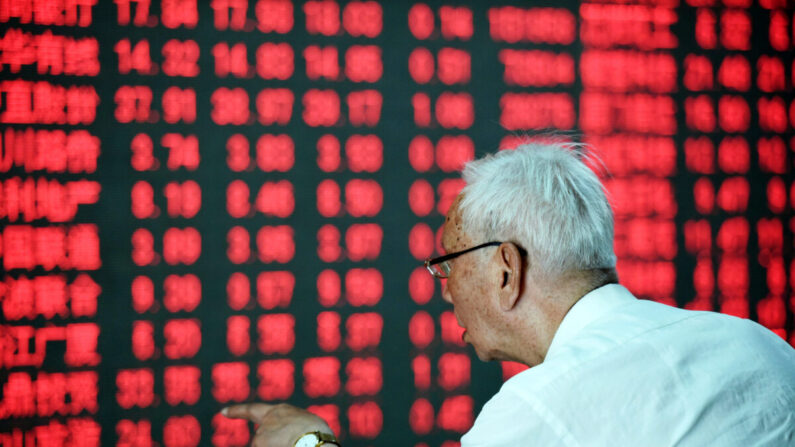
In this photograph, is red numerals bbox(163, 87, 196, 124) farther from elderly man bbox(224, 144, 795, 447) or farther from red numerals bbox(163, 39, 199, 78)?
elderly man bbox(224, 144, 795, 447)

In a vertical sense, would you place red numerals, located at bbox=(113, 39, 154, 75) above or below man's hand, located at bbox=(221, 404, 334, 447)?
above

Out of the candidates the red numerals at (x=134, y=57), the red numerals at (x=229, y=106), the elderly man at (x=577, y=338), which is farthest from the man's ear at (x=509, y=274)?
the red numerals at (x=134, y=57)

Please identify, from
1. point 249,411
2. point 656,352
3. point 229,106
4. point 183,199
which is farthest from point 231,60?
point 656,352

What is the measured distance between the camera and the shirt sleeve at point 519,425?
0.54 metres

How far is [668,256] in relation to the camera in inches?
62.8

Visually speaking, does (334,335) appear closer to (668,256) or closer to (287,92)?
(287,92)

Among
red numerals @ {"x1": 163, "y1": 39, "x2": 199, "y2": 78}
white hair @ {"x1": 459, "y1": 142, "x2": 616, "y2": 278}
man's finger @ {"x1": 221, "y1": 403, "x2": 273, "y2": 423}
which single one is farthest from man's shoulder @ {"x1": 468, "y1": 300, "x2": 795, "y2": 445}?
red numerals @ {"x1": 163, "y1": 39, "x2": 199, "y2": 78}

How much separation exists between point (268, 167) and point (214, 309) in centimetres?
33

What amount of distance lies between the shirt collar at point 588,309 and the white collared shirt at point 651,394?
0.25 ft

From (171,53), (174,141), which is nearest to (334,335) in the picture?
(174,141)

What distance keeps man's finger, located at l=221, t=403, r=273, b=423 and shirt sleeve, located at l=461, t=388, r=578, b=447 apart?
0.78m

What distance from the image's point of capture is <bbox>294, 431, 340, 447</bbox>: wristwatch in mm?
826

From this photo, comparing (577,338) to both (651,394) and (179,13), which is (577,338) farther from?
(179,13)

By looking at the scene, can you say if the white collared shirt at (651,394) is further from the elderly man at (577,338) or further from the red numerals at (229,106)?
the red numerals at (229,106)
